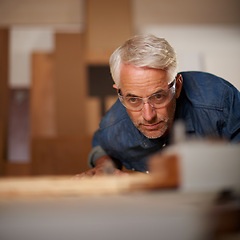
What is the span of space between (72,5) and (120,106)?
1.99 metres

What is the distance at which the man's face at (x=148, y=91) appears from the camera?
4.75 ft

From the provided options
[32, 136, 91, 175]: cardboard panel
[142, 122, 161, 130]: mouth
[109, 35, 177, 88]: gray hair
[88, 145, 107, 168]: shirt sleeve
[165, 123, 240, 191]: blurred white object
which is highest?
[109, 35, 177, 88]: gray hair

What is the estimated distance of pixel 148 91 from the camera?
1.44 metres

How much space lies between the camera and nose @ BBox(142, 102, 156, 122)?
1.45 m

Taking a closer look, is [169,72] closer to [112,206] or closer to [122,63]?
[122,63]

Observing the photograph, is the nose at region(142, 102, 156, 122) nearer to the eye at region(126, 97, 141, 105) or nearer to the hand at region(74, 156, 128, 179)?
the eye at region(126, 97, 141, 105)

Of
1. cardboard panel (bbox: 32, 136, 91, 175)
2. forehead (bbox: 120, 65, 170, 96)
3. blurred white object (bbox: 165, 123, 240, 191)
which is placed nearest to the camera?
blurred white object (bbox: 165, 123, 240, 191)

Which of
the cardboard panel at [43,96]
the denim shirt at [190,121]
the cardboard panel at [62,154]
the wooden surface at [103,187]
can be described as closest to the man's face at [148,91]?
the denim shirt at [190,121]

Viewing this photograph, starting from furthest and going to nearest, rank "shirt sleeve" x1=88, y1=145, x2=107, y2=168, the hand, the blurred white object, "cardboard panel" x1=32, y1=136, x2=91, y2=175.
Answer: "cardboard panel" x1=32, y1=136, x2=91, y2=175
"shirt sleeve" x1=88, y1=145, x2=107, y2=168
the hand
the blurred white object

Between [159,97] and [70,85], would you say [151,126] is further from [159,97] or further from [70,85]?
[70,85]

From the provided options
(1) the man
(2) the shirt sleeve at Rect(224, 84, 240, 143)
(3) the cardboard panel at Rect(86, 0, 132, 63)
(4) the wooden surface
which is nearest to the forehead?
(1) the man

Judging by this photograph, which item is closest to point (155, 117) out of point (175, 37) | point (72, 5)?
point (175, 37)

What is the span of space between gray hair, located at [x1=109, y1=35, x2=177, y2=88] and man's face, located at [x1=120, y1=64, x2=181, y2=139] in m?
0.03

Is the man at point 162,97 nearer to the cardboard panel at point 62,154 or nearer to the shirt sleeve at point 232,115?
the shirt sleeve at point 232,115
